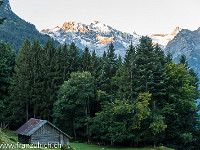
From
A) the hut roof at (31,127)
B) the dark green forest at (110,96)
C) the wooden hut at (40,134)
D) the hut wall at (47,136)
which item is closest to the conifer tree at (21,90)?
the dark green forest at (110,96)

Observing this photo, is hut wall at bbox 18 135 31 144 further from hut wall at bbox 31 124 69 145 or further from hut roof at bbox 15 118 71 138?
hut roof at bbox 15 118 71 138

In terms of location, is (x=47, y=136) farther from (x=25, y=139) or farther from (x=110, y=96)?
(x=110, y=96)

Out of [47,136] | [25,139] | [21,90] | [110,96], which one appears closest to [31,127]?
[25,139]

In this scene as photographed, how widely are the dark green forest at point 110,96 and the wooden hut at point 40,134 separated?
18.4 ft

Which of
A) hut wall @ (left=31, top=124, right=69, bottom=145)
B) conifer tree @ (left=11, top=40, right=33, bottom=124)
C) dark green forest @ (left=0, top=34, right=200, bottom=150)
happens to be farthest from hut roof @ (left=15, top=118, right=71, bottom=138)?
conifer tree @ (left=11, top=40, right=33, bottom=124)

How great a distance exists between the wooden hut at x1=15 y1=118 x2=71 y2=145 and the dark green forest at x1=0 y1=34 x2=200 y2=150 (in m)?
5.62

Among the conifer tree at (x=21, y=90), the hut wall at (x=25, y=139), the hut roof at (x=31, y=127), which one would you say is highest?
the conifer tree at (x=21, y=90)

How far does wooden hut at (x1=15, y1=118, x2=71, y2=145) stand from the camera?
35344mm

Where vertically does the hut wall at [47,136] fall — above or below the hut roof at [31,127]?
below

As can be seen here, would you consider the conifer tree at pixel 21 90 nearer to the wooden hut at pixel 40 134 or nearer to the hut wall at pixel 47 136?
the wooden hut at pixel 40 134

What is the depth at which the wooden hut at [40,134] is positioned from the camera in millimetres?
35344

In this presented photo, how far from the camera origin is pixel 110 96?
46.2 m

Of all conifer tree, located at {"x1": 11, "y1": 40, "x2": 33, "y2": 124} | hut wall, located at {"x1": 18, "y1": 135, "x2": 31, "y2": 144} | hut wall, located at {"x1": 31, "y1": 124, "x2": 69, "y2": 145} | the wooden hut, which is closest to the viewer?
hut wall, located at {"x1": 18, "y1": 135, "x2": 31, "y2": 144}

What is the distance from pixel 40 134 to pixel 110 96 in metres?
16.2
